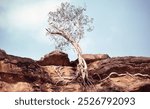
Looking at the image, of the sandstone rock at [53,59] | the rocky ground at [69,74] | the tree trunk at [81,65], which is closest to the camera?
the rocky ground at [69,74]

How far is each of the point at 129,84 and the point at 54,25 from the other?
4.15m

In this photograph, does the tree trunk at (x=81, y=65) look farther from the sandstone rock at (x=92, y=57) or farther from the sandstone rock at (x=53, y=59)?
the sandstone rock at (x=53, y=59)

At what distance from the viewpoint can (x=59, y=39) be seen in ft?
45.5

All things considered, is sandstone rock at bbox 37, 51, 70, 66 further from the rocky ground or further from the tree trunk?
the tree trunk

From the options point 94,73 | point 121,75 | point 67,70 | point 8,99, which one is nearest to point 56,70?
point 67,70

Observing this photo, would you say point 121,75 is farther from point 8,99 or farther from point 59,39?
point 8,99

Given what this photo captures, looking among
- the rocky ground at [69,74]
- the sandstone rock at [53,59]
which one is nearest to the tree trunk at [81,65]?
the rocky ground at [69,74]

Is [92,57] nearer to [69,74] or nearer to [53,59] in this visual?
[69,74]

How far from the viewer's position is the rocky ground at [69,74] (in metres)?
11.2

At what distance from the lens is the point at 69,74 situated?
42.5 feet

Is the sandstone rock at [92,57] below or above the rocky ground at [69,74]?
above

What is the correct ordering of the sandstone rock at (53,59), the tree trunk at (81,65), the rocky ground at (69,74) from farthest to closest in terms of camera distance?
the sandstone rock at (53,59)
the tree trunk at (81,65)
the rocky ground at (69,74)

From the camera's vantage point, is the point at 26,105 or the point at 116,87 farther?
the point at 116,87

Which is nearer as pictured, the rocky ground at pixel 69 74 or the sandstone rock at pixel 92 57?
the rocky ground at pixel 69 74
